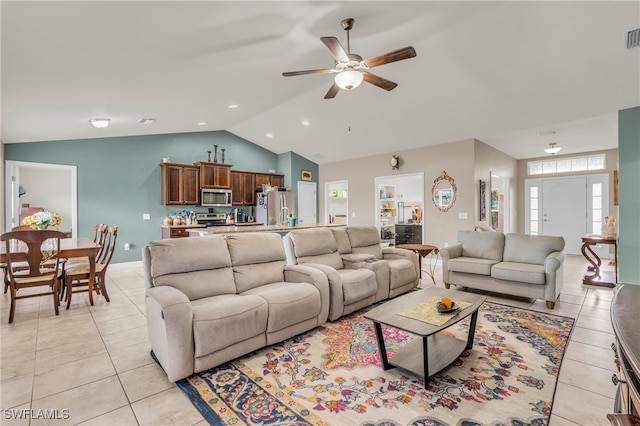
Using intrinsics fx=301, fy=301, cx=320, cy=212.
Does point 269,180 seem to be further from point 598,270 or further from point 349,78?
point 598,270

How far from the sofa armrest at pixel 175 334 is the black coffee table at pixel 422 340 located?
1329 millimetres

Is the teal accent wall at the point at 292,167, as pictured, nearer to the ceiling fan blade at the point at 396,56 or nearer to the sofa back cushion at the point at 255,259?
the sofa back cushion at the point at 255,259

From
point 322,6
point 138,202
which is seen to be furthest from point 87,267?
point 322,6

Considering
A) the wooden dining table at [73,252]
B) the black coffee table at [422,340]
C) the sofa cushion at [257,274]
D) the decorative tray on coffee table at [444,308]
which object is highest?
the wooden dining table at [73,252]

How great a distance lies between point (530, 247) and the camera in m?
4.19

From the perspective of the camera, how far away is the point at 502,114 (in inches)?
192

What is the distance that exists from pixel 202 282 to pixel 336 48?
7.79 feet

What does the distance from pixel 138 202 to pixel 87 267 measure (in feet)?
8.88

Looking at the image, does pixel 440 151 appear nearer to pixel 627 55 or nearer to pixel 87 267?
pixel 627 55

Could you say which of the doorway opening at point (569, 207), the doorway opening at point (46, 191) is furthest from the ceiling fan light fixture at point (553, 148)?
the doorway opening at point (46, 191)

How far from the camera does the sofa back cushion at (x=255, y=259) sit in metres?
3.04

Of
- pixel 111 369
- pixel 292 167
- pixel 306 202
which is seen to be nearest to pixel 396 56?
pixel 111 369

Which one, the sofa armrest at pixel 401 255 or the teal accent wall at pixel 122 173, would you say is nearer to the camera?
the sofa armrest at pixel 401 255

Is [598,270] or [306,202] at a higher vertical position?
[306,202]
